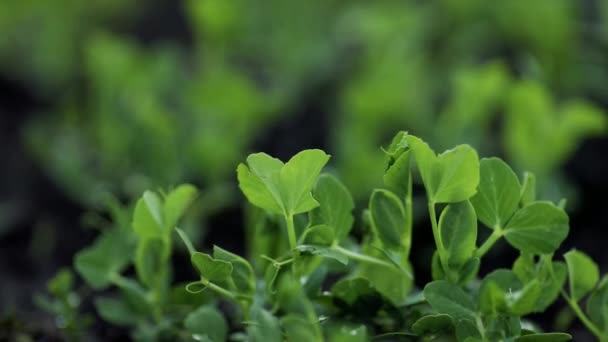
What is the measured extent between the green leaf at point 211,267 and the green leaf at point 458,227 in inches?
8.2

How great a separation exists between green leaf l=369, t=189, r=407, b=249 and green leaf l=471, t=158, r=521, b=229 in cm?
8

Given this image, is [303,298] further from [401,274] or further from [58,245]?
[58,245]

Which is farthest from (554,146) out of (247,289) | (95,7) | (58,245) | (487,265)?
(95,7)

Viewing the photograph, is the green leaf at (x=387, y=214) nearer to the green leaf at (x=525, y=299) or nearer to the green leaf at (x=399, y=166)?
the green leaf at (x=399, y=166)

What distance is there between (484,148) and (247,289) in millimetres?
899

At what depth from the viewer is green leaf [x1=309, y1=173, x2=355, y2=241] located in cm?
82

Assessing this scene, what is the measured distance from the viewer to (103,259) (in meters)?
0.94

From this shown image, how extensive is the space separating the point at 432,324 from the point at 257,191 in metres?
0.21

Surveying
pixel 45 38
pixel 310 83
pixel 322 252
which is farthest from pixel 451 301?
pixel 45 38

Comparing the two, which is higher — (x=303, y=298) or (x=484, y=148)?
(x=484, y=148)

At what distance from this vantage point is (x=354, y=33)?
216 centimetres

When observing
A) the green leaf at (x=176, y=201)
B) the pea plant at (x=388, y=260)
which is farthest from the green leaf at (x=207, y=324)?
the green leaf at (x=176, y=201)

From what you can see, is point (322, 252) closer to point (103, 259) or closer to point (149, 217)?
point (149, 217)

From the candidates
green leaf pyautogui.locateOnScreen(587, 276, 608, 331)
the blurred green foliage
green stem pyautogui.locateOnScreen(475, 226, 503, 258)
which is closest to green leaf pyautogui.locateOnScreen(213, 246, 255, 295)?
green stem pyautogui.locateOnScreen(475, 226, 503, 258)
